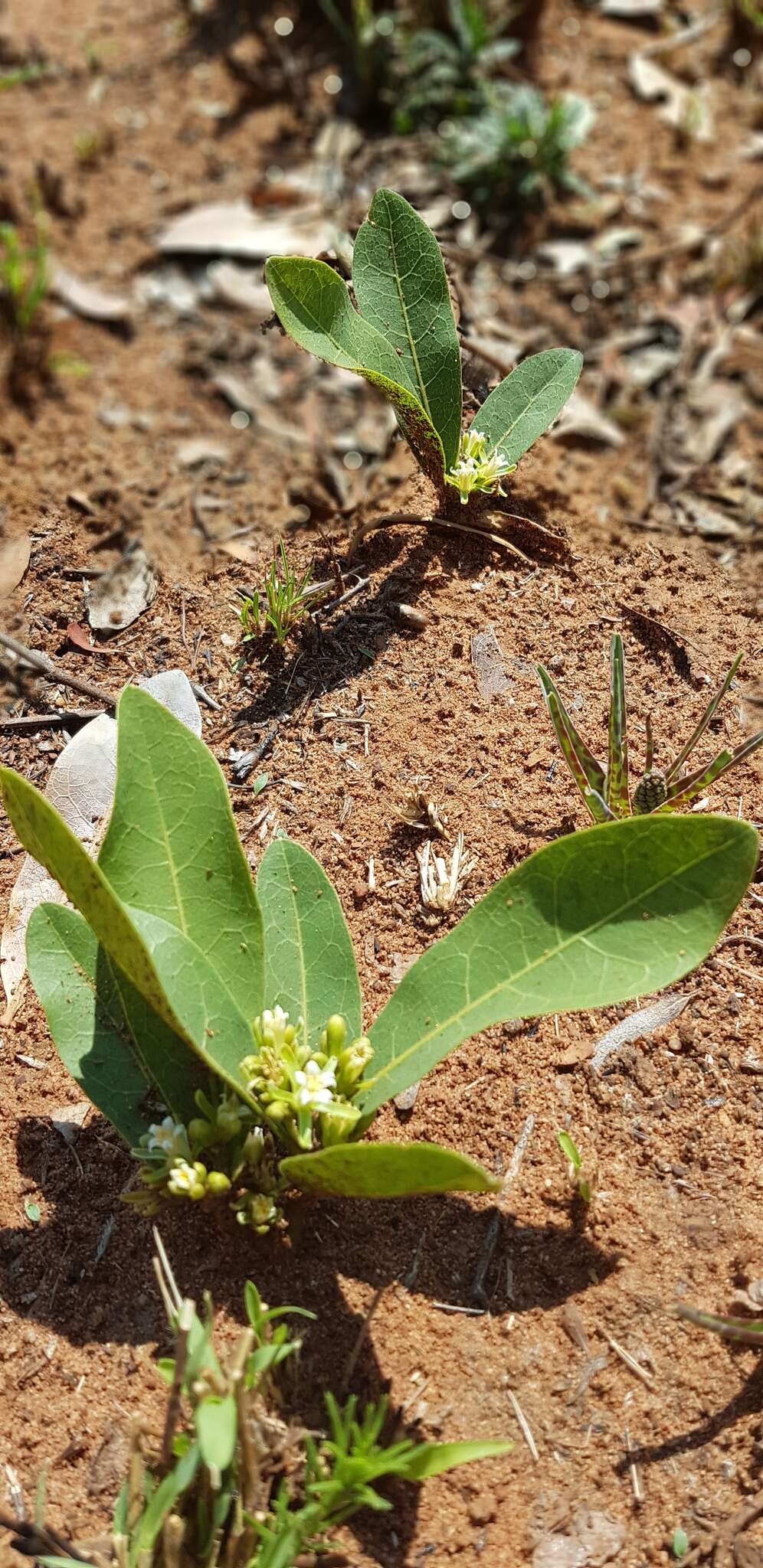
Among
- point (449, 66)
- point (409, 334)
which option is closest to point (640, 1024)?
point (409, 334)

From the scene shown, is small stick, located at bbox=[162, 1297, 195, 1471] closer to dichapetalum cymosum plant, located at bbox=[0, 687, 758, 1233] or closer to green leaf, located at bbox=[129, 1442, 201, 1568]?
green leaf, located at bbox=[129, 1442, 201, 1568]

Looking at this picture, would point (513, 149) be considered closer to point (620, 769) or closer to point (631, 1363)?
point (620, 769)

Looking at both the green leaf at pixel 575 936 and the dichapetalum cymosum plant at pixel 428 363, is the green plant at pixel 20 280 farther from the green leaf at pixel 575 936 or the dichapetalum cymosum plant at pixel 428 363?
the green leaf at pixel 575 936

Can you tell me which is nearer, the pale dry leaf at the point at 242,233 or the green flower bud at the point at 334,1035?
the green flower bud at the point at 334,1035

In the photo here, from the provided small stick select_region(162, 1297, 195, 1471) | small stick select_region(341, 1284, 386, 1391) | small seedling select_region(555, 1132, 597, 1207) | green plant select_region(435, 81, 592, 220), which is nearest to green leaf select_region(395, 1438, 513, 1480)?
small stick select_region(341, 1284, 386, 1391)

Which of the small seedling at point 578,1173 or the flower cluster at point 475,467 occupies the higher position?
the flower cluster at point 475,467

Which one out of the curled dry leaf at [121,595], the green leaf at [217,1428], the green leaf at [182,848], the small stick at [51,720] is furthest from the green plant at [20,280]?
the green leaf at [217,1428]
